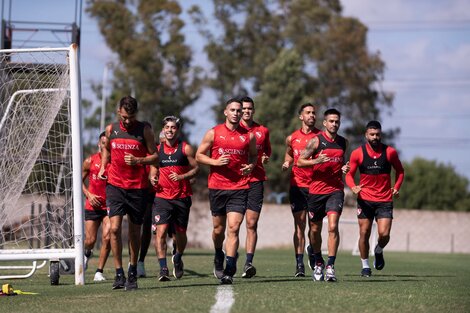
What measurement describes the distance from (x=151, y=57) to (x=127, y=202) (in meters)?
46.3

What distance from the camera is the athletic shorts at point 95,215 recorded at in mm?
17250

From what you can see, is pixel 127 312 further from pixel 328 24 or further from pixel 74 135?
pixel 328 24

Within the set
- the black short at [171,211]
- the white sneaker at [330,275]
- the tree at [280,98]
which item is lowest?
the white sneaker at [330,275]

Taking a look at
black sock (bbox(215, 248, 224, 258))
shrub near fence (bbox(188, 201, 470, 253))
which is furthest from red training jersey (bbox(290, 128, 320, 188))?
shrub near fence (bbox(188, 201, 470, 253))

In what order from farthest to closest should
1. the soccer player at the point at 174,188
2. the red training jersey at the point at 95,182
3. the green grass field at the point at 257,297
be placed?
the red training jersey at the point at 95,182 → the soccer player at the point at 174,188 → the green grass field at the point at 257,297

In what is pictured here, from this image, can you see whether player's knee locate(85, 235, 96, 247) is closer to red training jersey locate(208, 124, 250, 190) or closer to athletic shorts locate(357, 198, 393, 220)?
red training jersey locate(208, 124, 250, 190)

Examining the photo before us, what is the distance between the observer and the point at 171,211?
15.9m

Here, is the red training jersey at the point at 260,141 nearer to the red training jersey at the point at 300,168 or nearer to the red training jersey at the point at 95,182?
the red training jersey at the point at 300,168

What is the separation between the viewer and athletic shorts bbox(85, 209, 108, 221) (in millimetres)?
17250

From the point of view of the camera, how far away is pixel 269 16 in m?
61.0

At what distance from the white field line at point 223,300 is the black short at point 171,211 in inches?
149

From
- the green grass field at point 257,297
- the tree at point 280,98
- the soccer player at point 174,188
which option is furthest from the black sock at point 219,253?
the tree at point 280,98

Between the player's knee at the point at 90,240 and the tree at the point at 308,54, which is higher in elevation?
the tree at the point at 308,54

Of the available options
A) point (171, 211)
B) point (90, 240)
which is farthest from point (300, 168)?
point (90, 240)
